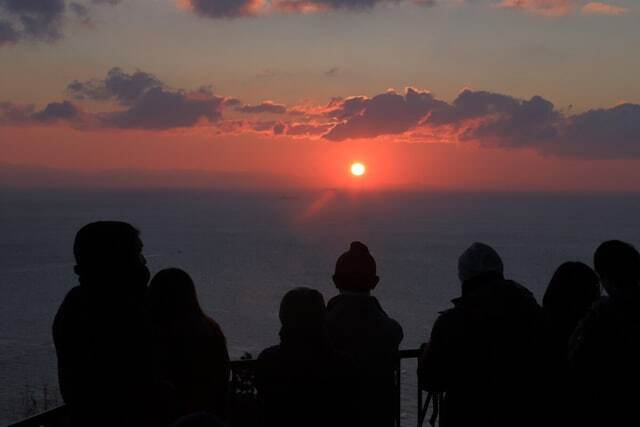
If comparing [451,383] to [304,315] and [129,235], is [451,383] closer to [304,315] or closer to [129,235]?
[304,315]

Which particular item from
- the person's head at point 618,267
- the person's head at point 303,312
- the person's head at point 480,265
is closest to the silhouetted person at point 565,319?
the person's head at point 618,267

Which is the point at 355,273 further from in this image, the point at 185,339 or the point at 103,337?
the point at 103,337

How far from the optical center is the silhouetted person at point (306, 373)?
12.3 feet

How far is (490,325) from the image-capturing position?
3908 millimetres

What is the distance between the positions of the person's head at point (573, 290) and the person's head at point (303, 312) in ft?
4.29

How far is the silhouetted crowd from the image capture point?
11.0 ft

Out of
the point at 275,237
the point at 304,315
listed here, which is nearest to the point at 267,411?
the point at 304,315

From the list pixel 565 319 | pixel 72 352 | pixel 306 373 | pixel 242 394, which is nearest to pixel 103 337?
pixel 72 352

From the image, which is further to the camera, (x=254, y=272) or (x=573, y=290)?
(x=254, y=272)

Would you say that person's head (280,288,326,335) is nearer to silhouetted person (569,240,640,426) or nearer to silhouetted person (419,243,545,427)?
silhouetted person (419,243,545,427)

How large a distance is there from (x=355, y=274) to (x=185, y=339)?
1.13m

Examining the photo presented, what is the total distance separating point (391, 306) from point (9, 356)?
3706 centimetres

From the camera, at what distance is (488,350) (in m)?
3.93

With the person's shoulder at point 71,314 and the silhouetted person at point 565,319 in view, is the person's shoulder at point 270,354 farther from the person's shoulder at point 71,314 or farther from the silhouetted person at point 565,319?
the silhouetted person at point 565,319
